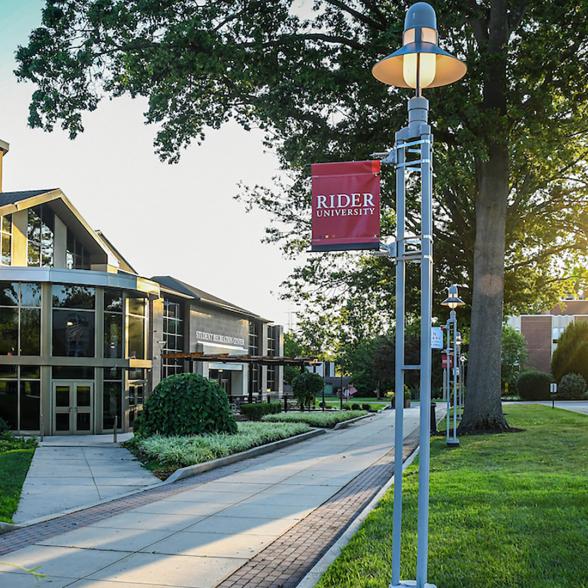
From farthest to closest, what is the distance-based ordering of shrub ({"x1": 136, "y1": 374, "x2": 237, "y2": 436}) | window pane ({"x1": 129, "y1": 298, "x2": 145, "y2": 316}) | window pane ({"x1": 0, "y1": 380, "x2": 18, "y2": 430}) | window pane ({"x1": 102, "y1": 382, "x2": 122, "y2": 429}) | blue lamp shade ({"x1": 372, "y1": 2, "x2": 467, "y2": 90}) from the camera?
window pane ({"x1": 129, "y1": 298, "x2": 145, "y2": 316}), window pane ({"x1": 102, "y1": 382, "x2": 122, "y2": 429}), window pane ({"x1": 0, "y1": 380, "x2": 18, "y2": 430}), shrub ({"x1": 136, "y1": 374, "x2": 237, "y2": 436}), blue lamp shade ({"x1": 372, "y1": 2, "x2": 467, "y2": 90})

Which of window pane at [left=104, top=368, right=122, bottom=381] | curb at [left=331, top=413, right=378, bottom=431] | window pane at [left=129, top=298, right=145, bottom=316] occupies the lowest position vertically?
curb at [left=331, top=413, right=378, bottom=431]

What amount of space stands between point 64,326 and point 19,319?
1.52m

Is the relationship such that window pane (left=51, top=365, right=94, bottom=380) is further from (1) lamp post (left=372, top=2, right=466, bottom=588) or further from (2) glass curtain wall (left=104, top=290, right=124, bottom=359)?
(1) lamp post (left=372, top=2, right=466, bottom=588)

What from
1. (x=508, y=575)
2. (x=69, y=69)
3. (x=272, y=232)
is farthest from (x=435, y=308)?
(x=508, y=575)

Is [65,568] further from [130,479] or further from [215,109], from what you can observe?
[215,109]

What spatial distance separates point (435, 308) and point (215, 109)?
13913 mm

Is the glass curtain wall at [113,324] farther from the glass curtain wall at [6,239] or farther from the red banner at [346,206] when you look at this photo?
the red banner at [346,206]

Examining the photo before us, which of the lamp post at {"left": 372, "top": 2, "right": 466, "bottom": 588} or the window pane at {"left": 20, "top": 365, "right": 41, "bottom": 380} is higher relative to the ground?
the lamp post at {"left": 372, "top": 2, "right": 466, "bottom": 588}

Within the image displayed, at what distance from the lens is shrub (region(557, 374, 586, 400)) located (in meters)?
68.8

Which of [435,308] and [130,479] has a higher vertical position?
[435,308]

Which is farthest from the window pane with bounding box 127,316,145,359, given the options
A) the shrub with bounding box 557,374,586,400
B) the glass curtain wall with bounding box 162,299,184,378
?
the shrub with bounding box 557,374,586,400

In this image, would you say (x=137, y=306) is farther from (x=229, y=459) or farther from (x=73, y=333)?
(x=229, y=459)

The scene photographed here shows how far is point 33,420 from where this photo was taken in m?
26.6

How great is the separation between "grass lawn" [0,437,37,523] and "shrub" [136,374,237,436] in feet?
10.4
